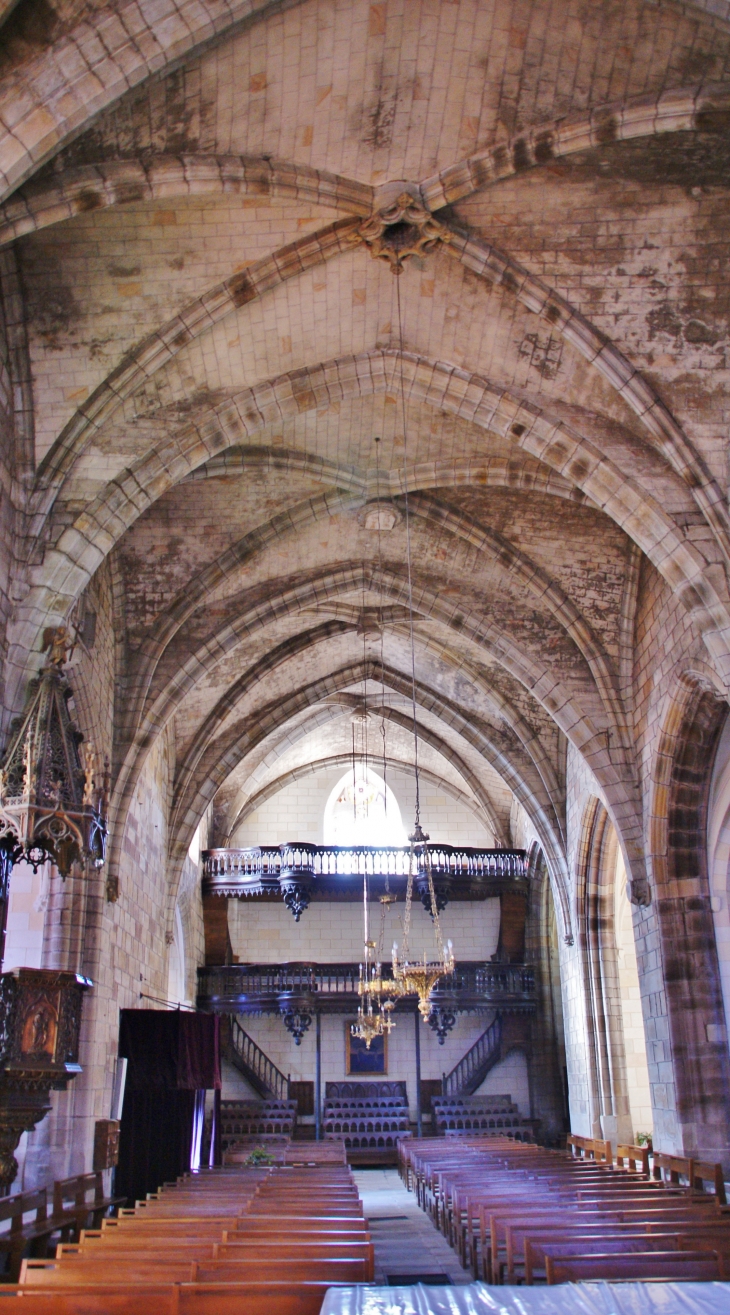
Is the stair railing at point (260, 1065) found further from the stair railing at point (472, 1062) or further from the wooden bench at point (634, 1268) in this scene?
the wooden bench at point (634, 1268)

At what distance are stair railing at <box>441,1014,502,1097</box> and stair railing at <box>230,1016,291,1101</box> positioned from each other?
342 centimetres

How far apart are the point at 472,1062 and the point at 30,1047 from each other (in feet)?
52.4

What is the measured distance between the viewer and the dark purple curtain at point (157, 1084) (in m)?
Result: 13.9

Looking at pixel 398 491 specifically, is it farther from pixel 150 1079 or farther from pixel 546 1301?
pixel 546 1301

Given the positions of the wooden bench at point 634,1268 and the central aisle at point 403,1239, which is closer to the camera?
the wooden bench at point 634,1268

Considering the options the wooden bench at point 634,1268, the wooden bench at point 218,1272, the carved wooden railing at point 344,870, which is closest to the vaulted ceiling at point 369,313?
the wooden bench at point 218,1272

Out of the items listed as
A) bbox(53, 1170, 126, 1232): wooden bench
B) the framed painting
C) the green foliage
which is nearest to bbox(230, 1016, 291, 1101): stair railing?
the framed painting

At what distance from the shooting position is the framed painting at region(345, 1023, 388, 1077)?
74.1ft

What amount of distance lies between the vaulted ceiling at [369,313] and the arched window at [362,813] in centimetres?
1037

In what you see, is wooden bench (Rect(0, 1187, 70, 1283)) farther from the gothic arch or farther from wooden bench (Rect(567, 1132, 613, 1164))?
the gothic arch

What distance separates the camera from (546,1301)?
4133 millimetres

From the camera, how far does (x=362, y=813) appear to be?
25094 millimetres

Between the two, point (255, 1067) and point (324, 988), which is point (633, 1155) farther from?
point (255, 1067)

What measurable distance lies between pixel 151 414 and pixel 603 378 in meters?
4.81
